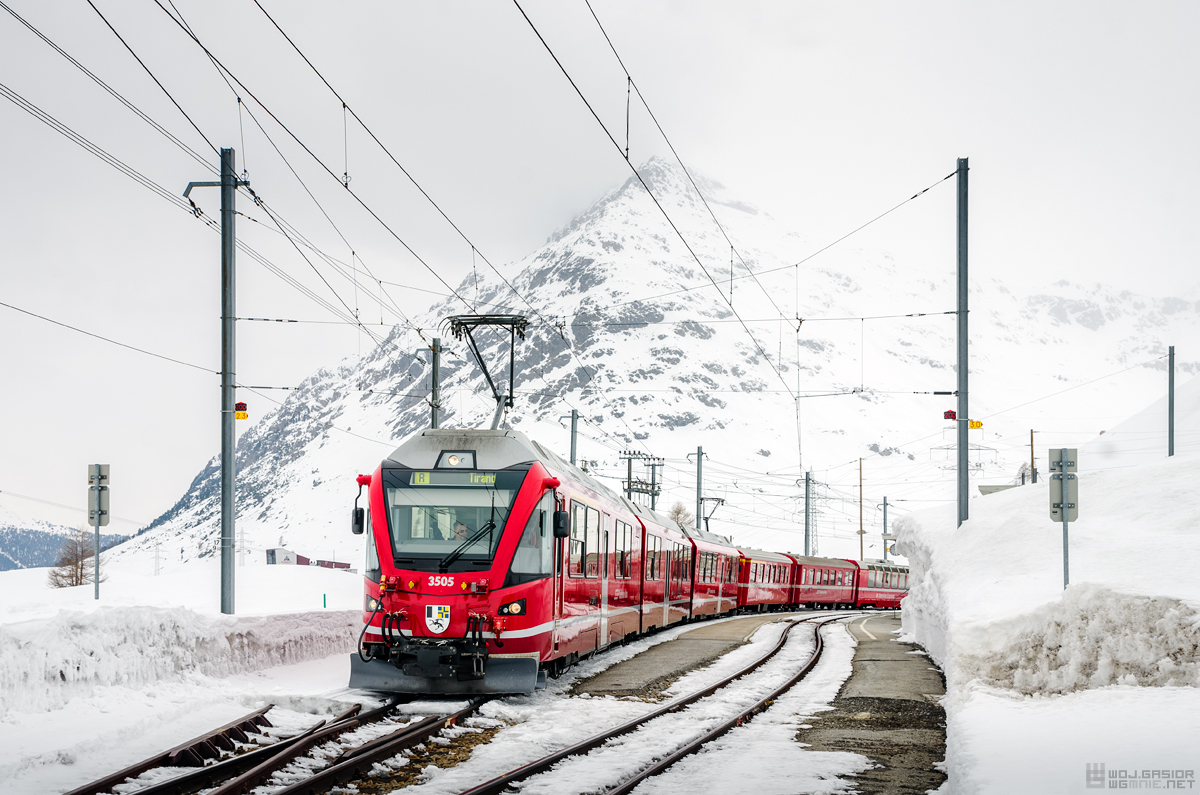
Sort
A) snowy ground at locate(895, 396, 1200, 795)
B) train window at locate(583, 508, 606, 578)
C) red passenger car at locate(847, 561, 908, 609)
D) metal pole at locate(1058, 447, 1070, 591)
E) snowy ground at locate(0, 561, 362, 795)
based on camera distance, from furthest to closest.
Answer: red passenger car at locate(847, 561, 908, 609) → train window at locate(583, 508, 606, 578) → metal pole at locate(1058, 447, 1070, 591) → snowy ground at locate(0, 561, 362, 795) → snowy ground at locate(895, 396, 1200, 795)

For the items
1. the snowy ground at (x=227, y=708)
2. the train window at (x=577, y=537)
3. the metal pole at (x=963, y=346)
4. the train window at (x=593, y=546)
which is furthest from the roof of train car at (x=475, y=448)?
the metal pole at (x=963, y=346)

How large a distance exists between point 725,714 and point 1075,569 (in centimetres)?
623

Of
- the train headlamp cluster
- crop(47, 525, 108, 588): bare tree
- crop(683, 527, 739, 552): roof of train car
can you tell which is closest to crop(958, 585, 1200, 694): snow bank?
the train headlamp cluster

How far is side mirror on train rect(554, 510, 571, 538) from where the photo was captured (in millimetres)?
13938

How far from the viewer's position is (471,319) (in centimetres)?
1866

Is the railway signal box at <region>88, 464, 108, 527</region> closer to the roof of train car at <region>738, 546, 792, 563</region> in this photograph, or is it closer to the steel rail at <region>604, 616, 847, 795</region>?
the steel rail at <region>604, 616, 847, 795</region>

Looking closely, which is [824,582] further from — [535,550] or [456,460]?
[456,460]

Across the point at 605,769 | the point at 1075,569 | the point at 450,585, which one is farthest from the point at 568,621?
the point at 1075,569

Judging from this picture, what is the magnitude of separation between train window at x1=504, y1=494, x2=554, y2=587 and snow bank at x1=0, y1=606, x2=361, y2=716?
397 centimetres

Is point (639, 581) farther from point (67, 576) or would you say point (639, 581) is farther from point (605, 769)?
point (67, 576)

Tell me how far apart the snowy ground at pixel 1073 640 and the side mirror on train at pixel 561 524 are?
4969 mm

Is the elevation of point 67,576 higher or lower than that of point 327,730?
lower

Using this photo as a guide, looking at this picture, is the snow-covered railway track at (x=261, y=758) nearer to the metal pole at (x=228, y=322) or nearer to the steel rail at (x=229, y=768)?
the steel rail at (x=229, y=768)

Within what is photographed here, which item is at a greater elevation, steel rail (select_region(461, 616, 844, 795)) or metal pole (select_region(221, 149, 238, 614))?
Result: metal pole (select_region(221, 149, 238, 614))
